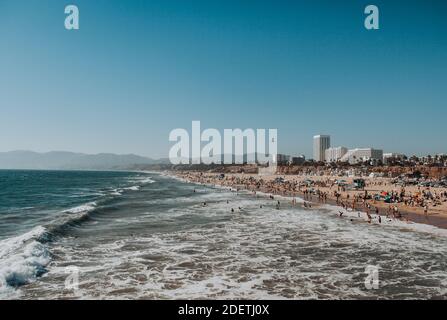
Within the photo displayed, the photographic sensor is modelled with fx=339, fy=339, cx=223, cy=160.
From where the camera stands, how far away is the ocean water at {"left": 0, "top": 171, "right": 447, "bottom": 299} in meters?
14.8

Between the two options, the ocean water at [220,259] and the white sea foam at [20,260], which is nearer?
the ocean water at [220,259]

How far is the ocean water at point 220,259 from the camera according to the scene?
48.7 ft

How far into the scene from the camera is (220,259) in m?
19.8

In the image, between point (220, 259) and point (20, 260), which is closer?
point (20, 260)

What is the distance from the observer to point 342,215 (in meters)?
37.8

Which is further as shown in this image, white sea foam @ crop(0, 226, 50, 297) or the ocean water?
white sea foam @ crop(0, 226, 50, 297)

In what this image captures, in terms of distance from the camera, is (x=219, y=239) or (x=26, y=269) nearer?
(x=26, y=269)
